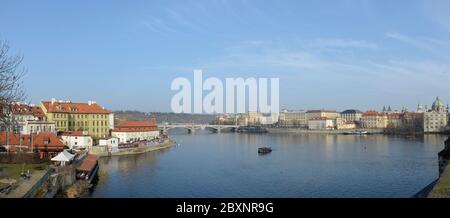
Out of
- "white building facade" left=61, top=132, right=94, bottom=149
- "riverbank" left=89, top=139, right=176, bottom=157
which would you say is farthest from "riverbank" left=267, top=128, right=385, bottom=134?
"white building facade" left=61, top=132, right=94, bottom=149

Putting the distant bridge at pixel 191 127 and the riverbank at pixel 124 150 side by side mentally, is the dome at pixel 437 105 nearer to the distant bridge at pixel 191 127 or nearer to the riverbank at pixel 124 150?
the distant bridge at pixel 191 127

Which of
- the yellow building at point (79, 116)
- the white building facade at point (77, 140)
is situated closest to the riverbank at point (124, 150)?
the white building facade at point (77, 140)

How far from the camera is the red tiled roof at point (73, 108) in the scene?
22250mm

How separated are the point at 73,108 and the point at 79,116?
49 centimetres

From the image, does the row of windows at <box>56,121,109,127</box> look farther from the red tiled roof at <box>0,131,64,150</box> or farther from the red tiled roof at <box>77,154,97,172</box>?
the red tiled roof at <box>77,154,97,172</box>

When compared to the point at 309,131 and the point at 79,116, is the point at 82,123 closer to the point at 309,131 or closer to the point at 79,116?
the point at 79,116

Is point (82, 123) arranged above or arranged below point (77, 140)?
above

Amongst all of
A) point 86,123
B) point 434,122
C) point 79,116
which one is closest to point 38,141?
point 79,116

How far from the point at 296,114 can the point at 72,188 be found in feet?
180

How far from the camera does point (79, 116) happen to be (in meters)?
23.7

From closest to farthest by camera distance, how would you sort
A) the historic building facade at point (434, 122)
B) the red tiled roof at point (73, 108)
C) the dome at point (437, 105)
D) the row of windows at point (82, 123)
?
the red tiled roof at point (73, 108) → the row of windows at point (82, 123) → the historic building facade at point (434, 122) → the dome at point (437, 105)
